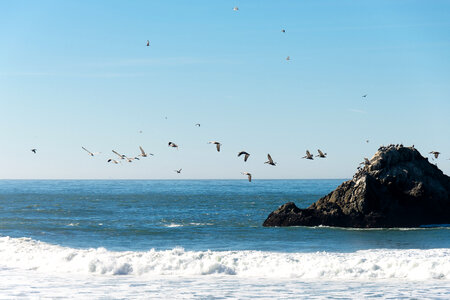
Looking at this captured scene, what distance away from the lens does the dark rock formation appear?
47.1m

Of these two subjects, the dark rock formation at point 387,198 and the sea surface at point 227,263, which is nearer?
the sea surface at point 227,263

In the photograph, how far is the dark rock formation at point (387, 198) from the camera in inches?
1853

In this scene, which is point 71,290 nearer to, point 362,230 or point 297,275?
point 297,275

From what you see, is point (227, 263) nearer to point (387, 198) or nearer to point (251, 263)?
A: point (251, 263)

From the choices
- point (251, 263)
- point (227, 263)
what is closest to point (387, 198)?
point (251, 263)

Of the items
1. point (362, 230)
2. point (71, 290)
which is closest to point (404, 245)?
point (362, 230)

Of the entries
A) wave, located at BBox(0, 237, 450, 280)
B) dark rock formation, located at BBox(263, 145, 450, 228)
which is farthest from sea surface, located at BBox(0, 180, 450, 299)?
dark rock formation, located at BBox(263, 145, 450, 228)

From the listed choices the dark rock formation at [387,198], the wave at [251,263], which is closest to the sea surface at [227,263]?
the wave at [251,263]

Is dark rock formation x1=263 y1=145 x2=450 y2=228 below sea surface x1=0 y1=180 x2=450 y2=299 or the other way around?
the other way around

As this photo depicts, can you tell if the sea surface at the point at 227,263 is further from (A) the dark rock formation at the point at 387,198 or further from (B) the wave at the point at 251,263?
(A) the dark rock formation at the point at 387,198

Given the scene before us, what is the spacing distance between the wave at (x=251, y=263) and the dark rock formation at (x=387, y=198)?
36.8ft

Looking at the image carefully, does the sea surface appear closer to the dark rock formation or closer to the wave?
the wave

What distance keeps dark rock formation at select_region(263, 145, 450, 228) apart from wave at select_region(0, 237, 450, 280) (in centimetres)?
1123

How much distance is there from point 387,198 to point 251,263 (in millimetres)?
19772
